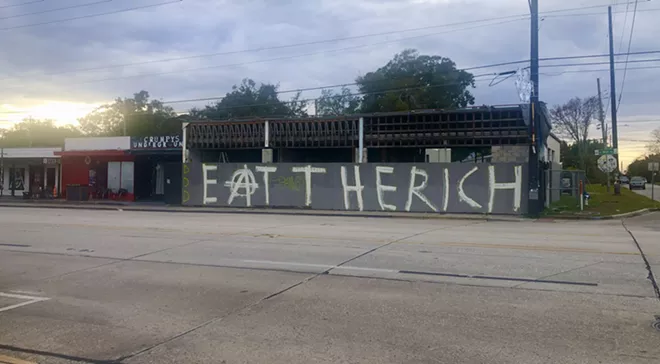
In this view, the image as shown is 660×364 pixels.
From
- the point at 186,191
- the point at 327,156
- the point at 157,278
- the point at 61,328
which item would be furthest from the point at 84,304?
the point at 327,156

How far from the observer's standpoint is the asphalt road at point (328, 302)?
5.21 meters

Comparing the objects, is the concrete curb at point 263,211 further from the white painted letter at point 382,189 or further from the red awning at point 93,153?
the red awning at point 93,153

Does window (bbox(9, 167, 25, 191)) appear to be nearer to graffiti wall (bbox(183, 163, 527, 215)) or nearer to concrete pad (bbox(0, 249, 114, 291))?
graffiti wall (bbox(183, 163, 527, 215))

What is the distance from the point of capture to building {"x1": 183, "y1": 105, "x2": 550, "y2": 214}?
23328 mm

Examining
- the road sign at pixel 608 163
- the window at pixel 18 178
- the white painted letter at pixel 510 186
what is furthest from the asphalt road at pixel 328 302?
the window at pixel 18 178

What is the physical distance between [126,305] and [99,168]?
32.5 meters

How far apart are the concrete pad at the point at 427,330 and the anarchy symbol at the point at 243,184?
67.2 feet

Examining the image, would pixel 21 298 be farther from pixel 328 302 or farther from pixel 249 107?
pixel 249 107

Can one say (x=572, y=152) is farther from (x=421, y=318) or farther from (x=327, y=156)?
(x=421, y=318)

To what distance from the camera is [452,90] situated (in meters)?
56.2

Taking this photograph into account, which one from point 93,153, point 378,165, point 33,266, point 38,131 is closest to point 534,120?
point 378,165

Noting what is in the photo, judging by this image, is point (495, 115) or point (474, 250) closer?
point (474, 250)

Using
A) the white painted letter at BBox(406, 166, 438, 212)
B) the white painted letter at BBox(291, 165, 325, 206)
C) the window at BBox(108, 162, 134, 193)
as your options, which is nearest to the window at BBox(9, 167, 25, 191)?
the window at BBox(108, 162, 134, 193)

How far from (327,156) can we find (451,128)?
30.6 ft
